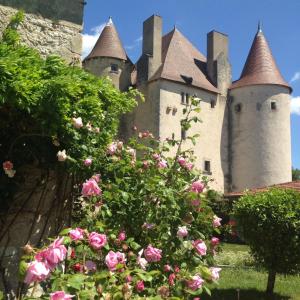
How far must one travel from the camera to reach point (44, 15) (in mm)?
4652

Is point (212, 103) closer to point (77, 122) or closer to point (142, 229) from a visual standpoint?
point (142, 229)

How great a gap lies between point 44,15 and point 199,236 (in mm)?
2833

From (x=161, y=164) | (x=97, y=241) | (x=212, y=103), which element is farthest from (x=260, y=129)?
(x=97, y=241)

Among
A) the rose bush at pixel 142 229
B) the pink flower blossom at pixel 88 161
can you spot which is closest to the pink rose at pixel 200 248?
the rose bush at pixel 142 229

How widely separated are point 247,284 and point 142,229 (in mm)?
6033

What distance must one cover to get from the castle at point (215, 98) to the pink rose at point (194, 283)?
85.5 feet

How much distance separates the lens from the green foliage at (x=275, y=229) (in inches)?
299

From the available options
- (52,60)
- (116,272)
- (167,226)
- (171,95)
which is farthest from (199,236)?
(171,95)

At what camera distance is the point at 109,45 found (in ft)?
103

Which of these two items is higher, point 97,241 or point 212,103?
point 212,103

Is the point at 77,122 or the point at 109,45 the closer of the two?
the point at 77,122

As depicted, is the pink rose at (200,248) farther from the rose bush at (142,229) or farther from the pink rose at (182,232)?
the pink rose at (182,232)

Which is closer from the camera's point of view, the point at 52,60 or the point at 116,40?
the point at 52,60

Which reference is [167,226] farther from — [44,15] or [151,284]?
[44,15]
